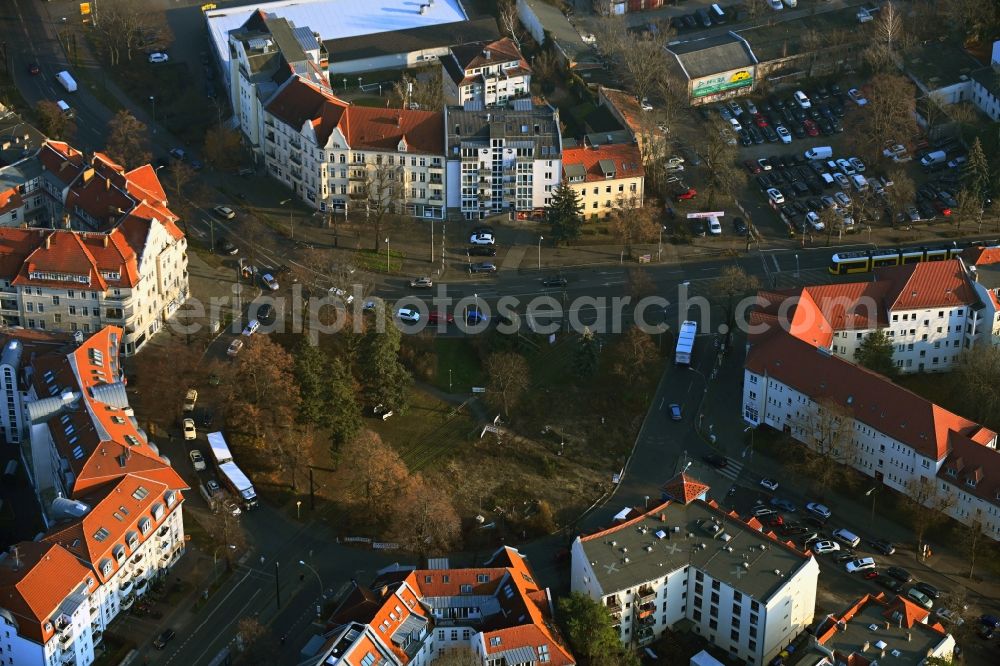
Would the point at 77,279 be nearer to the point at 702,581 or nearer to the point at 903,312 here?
the point at 702,581

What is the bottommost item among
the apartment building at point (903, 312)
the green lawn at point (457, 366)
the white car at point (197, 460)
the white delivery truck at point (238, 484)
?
the white delivery truck at point (238, 484)

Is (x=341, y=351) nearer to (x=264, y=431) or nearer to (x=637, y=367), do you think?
(x=264, y=431)

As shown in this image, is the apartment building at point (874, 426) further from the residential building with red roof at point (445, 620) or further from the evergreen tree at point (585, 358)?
the residential building with red roof at point (445, 620)

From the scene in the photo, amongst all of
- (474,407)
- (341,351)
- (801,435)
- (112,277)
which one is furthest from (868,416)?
(112,277)

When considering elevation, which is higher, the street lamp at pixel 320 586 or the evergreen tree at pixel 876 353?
the evergreen tree at pixel 876 353

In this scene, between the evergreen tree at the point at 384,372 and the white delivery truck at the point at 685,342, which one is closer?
the evergreen tree at the point at 384,372

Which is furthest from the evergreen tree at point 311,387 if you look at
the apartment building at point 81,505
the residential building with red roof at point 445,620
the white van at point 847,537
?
the white van at point 847,537

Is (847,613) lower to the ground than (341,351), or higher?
lower
